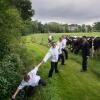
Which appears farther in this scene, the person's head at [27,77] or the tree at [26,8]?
the tree at [26,8]

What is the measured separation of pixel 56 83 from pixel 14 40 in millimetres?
9992

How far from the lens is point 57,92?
2138 cm

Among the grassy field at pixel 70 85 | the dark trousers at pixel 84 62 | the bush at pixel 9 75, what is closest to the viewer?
the bush at pixel 9 75

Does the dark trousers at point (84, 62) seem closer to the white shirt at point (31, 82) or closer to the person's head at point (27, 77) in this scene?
the white shirt at point (31, 82)

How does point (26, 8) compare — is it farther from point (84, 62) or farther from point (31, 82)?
point (31, 82)

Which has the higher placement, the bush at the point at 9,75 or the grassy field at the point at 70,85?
the bush at the point at 9,75

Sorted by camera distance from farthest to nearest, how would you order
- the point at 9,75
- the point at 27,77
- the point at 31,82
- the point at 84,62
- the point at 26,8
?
1. the point at 26,8
2. the point at 84,62
3. the point at 9,75
4. the point at 31,82
5. the point at 27,77

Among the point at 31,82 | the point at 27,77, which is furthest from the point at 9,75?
the point at 27,77

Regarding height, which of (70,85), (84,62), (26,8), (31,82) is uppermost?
(26,8)

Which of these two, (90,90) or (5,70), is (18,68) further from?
(90,90)

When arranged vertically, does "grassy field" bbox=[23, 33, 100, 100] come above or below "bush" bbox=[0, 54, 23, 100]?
below

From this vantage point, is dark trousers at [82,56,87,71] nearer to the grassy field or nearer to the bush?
the grassy field

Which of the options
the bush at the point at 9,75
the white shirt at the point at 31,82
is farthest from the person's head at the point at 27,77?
the bush at the point at 9,75

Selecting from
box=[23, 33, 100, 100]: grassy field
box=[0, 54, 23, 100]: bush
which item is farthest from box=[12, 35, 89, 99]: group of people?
box=[0, 54, 23, 100]: bush
